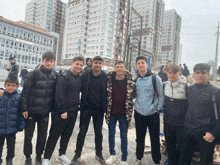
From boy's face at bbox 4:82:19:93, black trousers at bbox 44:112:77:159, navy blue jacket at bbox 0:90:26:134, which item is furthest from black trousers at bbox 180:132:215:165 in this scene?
boy's face at bbox 4:82:19:93

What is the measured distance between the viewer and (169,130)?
111 inches

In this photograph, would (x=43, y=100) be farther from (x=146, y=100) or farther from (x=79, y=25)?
(x=79, y=25)

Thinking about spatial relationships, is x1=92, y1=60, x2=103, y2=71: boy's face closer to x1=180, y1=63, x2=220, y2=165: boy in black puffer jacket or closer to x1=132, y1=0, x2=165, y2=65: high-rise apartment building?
x1=180, y1=63, x2=220, y2=165: boy in black puffer jacket

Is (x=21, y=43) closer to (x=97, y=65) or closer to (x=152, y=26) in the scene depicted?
(x=97, y=65)

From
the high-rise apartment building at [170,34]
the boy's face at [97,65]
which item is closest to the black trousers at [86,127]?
the boy's face at [97,65]

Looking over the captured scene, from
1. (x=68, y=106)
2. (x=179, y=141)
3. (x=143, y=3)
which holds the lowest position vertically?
(x=179, y=141)

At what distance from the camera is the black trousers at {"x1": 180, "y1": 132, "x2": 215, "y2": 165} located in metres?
2.25

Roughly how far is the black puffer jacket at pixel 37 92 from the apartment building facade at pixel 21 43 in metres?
54.9

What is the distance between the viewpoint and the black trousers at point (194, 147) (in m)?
2.25

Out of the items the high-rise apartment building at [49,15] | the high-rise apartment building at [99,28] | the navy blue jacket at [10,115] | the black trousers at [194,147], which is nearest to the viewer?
the black trousers at [194,147]

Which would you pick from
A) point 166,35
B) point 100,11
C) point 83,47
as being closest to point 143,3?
point 166,35

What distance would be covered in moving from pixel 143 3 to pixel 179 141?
347ft

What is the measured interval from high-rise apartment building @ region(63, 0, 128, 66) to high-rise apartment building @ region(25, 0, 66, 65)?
21.6 m

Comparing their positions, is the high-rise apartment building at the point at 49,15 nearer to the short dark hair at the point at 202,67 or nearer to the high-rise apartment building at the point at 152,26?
the high-rise apartment building at the point at 152,26
